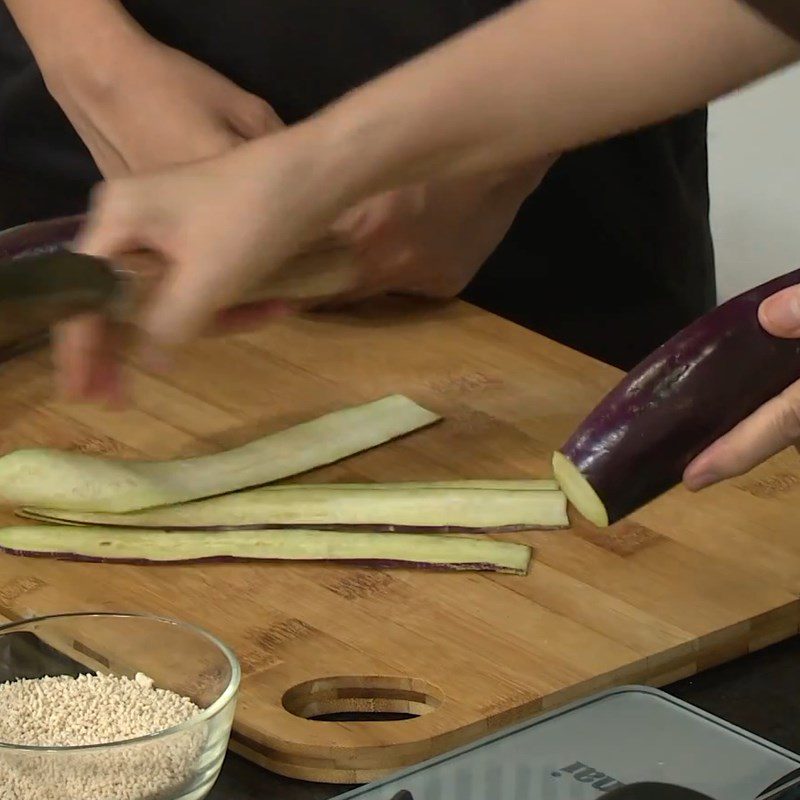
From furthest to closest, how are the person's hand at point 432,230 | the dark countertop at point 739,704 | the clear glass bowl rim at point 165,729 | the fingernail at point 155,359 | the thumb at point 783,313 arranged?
1. the person's hand at point 432,230
2. the fingernail at point 155,359
3. the thumb at point 783,313
4. the dark countertop at point 739,704
5. the clear glass bowl rim at point 165,729

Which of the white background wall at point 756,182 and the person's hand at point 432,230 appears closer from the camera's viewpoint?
the person's hand at point 432,230

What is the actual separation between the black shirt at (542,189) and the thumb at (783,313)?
82 centimetres

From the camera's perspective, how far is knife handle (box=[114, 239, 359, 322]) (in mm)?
1586

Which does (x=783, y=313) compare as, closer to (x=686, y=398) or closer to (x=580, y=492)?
(x=686, y=398)

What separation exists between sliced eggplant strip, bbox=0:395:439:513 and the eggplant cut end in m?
0.32

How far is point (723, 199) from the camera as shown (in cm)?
351

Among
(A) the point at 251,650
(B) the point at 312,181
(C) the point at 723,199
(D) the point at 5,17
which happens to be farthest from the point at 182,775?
(C) the point at 723,199

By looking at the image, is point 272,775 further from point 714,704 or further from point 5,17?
point 5,17

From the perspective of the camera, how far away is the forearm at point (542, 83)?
4.80ft

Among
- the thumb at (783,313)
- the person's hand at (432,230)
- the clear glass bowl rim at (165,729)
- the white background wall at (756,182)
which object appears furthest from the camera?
the white background wall at (756,182)

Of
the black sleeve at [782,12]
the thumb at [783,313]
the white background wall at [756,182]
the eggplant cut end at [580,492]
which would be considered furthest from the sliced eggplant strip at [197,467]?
the white background wall at [756,182]

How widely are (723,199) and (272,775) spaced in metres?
2.43

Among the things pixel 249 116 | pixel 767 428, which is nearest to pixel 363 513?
pixel 767 428

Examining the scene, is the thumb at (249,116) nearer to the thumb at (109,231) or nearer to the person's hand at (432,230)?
the person's hand at (432,230)
